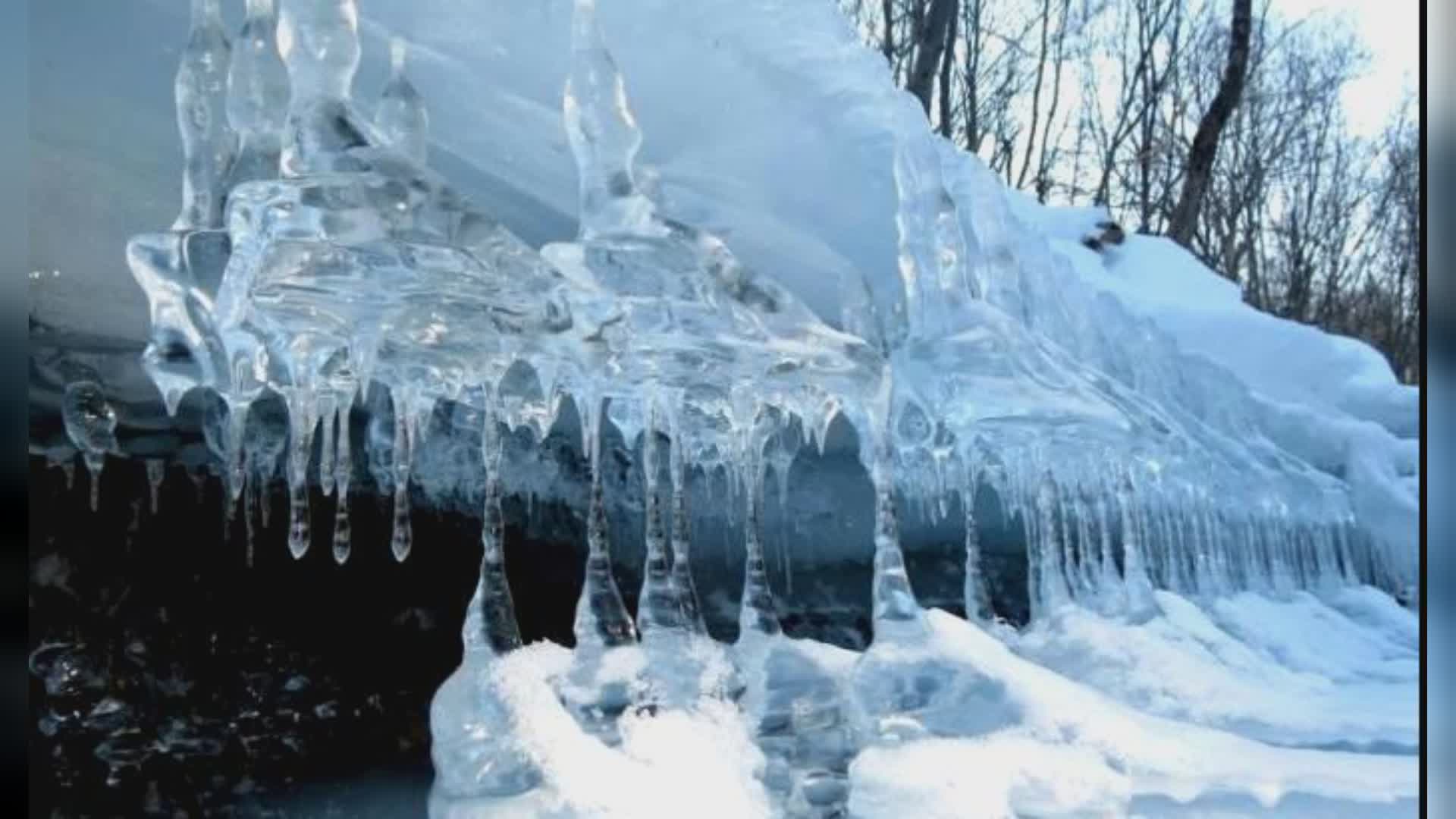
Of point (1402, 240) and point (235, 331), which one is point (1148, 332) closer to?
point (235, 331)

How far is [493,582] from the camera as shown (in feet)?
4.95

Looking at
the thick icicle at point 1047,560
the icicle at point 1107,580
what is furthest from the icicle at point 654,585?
the icicle at point 1107,580

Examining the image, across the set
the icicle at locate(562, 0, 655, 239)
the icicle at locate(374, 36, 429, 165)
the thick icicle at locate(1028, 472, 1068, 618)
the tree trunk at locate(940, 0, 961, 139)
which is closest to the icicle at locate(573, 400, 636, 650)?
the icicle at locate(562, 0, 655, 239)

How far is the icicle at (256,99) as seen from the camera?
51.9 inches

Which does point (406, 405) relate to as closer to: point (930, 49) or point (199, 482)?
point (199, 482)

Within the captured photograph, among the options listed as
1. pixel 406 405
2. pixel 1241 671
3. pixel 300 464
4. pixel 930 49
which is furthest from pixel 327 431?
pixel 930 49

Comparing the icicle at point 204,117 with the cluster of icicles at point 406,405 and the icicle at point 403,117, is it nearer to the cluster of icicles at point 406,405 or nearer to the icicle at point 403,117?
the cluster of icicles at point 406,405

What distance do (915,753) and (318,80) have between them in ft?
3.51

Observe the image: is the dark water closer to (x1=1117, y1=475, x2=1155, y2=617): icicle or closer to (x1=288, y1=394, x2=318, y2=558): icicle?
(x1=288, y1=394, x2=318, y2=558): icicle

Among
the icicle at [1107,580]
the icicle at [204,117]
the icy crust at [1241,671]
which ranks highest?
the icicle at [204,117]

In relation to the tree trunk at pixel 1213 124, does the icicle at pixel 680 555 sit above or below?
below

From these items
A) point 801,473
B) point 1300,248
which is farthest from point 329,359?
point 1300,248

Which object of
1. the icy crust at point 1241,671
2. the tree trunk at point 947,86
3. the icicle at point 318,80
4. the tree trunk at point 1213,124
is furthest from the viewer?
the tree trunk at point 1213,124

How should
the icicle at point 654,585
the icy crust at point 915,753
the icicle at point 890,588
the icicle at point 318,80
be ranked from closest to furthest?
the icicle at point 318,80, the icy crust at point 915,753, the icicle at point 654,585, the icicle at point 890,588
